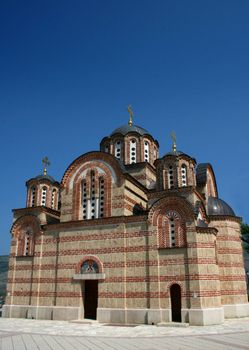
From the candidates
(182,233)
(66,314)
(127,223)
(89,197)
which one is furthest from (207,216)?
(66,314)

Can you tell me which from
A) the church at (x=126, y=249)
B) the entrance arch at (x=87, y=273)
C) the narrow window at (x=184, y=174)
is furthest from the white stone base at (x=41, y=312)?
the narrow window at (x=184, y=174)

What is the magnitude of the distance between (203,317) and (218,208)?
744cm

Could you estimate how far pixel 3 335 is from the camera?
1228 centimetres

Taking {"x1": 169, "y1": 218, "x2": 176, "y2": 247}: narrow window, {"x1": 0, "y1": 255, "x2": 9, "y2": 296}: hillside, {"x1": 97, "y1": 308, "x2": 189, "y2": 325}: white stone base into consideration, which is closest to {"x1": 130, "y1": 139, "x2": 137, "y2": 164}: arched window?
{"x1": 169, "y1": 218, "x2": 176, "y2": 247}: narrow window

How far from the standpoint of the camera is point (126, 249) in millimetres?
16594

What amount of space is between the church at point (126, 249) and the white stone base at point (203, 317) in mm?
41

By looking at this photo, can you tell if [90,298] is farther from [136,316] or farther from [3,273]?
[3,273]

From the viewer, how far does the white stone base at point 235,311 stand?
1730 cm

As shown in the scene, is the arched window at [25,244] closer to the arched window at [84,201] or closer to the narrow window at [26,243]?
the narrow window at [26,243]

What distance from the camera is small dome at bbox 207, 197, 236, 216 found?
1963 centimetres

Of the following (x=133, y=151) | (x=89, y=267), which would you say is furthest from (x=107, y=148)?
(x=89, y=267)

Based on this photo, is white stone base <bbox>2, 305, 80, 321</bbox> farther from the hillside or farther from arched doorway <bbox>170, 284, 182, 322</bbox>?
the hillside

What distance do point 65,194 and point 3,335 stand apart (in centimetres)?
870

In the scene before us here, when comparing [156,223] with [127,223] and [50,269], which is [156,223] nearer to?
[127,223]
